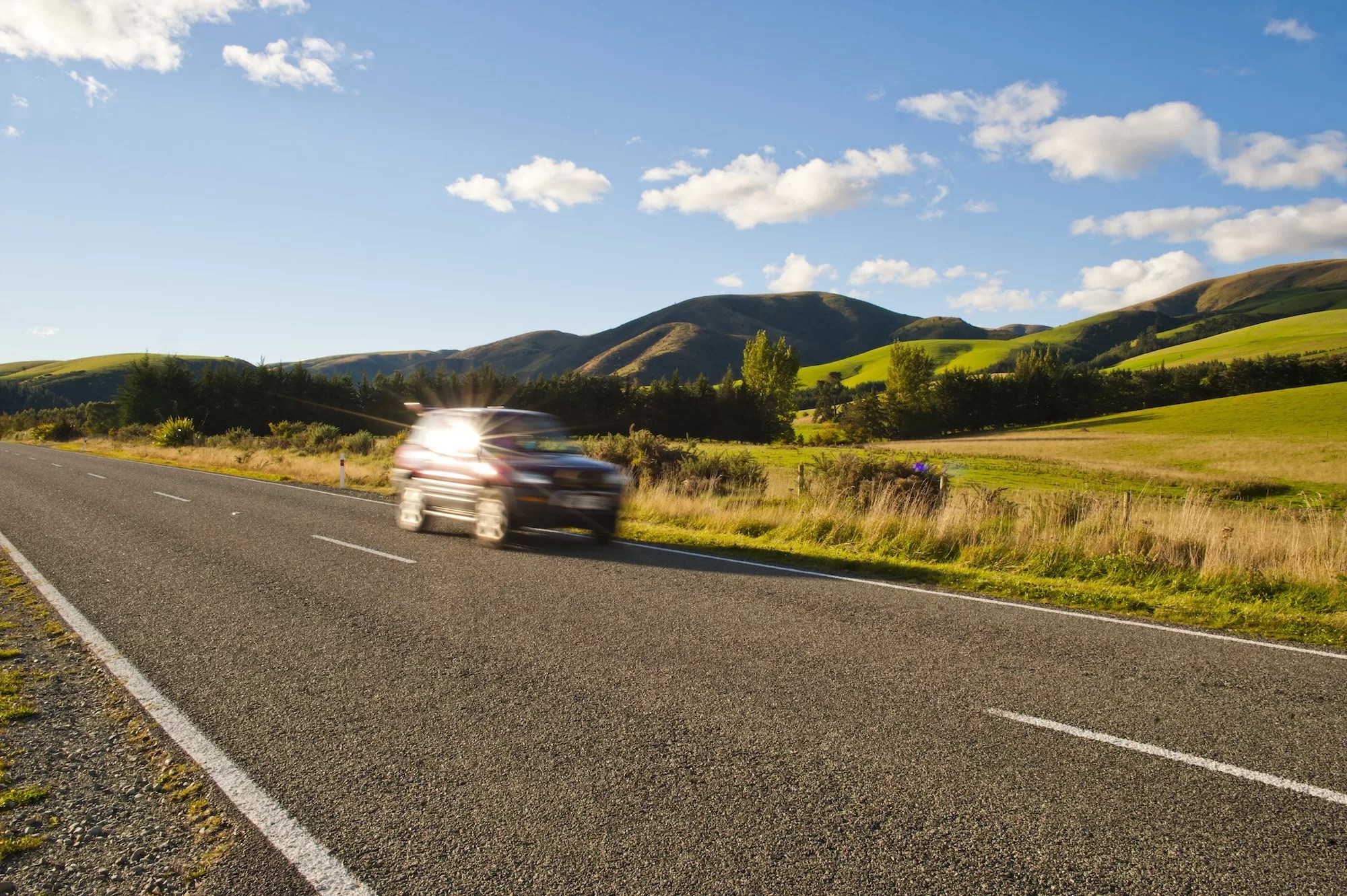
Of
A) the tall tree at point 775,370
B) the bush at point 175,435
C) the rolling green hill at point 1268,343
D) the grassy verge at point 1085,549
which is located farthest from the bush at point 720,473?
the rolling green hill at point 1268,343

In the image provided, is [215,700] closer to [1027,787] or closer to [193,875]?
[193,875]

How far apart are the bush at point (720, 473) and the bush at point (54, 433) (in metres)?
52.0

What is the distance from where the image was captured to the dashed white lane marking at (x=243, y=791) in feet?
9.34

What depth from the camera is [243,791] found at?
3488mm

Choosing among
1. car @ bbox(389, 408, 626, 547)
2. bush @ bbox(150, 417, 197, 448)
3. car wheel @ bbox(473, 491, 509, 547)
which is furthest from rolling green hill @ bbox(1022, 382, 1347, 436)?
bush @ bbox(150, 417, 197, 448)

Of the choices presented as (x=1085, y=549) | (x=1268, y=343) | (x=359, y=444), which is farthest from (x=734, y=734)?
(x=1268, y=343)

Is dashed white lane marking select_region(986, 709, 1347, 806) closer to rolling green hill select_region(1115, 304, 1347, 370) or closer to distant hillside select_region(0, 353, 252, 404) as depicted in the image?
rolling green hill select_region(1115, 304, 1347, 370)

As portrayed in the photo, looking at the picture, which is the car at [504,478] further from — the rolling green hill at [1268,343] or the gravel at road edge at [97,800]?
the rolling green hill at [1268,343]

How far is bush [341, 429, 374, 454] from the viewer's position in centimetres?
3197

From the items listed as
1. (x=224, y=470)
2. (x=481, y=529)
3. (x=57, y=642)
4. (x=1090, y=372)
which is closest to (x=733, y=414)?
(x=1090, y=372)

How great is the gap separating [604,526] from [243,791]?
7529mm

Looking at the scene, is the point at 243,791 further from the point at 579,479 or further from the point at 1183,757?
the point at 579,479

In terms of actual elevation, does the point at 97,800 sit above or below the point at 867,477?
above

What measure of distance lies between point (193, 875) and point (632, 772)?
1811 millimetres
